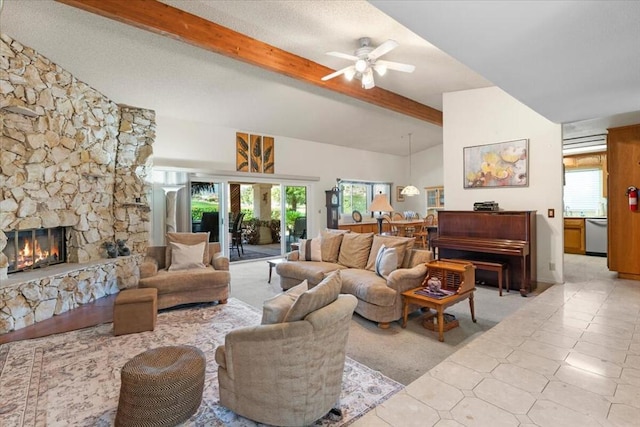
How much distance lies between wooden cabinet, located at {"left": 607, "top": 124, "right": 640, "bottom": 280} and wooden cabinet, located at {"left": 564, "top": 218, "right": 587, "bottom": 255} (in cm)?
267

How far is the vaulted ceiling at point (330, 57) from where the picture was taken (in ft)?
6.65

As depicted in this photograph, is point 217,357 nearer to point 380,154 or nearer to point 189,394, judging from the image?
point 189,394

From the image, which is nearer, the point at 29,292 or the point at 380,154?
the point at 29,292

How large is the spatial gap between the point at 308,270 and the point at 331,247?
643 mm

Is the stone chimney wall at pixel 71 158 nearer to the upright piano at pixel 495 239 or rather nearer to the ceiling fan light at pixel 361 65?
the ceiling fan light at pixel 361 65

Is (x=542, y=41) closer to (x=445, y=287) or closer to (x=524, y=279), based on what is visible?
(x=445, y=287)

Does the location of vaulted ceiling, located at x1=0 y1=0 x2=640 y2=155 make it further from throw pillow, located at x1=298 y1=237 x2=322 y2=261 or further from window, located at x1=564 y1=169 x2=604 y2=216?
window, located at x1=564 y1=169 x2=604 y2=216

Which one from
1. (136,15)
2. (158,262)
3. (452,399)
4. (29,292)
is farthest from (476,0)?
(29,292)

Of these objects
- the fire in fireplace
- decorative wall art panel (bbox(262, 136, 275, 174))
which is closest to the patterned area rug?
the fire in fireplace

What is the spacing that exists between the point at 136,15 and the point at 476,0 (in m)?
3.16

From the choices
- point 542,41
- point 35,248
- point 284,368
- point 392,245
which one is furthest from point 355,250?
point 35,248

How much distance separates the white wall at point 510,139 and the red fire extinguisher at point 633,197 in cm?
103

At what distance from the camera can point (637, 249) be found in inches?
184

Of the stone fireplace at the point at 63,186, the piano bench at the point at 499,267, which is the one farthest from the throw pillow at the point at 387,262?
the stone fireplace at the point at 63,186
